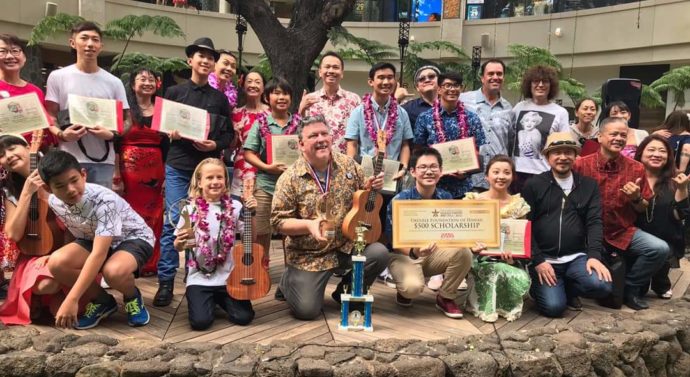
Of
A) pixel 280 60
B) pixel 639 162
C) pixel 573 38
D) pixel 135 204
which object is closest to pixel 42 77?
pixel 280 60

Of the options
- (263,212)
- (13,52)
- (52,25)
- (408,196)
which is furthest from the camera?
(52,25)

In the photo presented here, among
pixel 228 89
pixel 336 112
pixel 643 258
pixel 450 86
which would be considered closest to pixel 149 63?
pixel 228 89

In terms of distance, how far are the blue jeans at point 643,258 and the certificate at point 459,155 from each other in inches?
60.5

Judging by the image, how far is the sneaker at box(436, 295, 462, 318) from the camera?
14.4 ft

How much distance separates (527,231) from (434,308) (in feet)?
3.10

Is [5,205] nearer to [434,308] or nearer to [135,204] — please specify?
[135,204]

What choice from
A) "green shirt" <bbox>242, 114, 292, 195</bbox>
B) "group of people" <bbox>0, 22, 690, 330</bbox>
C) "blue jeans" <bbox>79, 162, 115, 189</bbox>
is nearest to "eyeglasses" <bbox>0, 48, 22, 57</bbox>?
"group of people" <bbox>0, 22, 690, 330</bbox>

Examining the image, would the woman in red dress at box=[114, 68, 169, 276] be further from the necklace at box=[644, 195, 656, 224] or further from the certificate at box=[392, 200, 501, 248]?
the necklace at box=[644, 195, 656, 224]

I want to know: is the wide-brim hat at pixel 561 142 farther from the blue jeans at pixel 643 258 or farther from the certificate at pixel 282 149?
the certificate at pixel 282 149

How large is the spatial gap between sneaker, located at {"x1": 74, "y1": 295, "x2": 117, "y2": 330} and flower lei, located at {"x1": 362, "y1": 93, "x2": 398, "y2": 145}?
2.48m

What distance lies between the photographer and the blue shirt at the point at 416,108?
556 cm

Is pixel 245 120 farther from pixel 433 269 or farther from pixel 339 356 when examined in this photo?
pixel 339 356

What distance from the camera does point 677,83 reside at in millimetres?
14414

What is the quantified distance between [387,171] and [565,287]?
5.72ft
